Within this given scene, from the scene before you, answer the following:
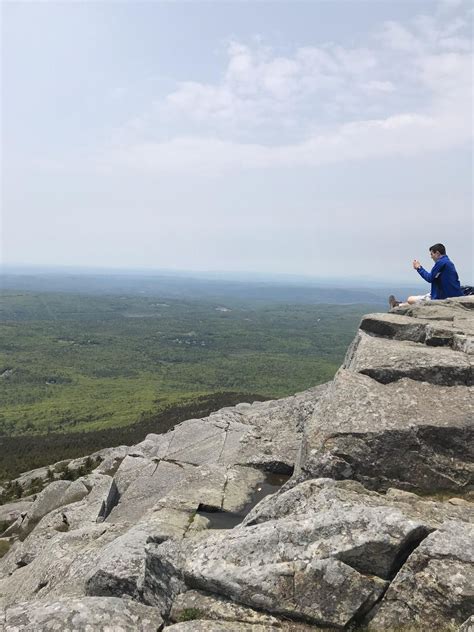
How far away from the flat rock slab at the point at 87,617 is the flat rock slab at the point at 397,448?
207 inches

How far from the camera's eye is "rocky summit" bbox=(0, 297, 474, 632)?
27.6 feet

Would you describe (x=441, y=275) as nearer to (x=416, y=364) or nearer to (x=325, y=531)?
(x=416, y=364)

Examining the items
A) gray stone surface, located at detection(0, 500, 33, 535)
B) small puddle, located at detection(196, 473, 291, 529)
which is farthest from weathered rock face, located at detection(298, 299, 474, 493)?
gray stone surface, located at detection(0, 500, 33, 535)

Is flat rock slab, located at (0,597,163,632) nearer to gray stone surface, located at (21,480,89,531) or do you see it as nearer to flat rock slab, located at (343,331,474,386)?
flat rock slab, located at (343,331,474,386)

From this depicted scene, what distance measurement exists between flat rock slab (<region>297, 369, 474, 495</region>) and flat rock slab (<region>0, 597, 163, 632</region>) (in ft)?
17.3

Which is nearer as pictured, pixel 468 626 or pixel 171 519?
pixel 468 626

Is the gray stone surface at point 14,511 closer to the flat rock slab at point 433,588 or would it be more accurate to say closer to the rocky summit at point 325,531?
the rocky summit at point 325,531

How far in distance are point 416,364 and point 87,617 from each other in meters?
11.8

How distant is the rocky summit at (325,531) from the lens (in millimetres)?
8414

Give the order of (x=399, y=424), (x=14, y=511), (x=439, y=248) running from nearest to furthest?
(x=399, y=424), (x=439, y=248), (x=14, y=511)

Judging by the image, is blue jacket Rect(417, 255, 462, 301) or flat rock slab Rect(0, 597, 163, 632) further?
blue jacket Rect(417, 255, 462, 301)

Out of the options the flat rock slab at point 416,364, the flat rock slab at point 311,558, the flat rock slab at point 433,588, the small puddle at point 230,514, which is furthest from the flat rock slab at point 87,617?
the flat rock slab at point 416,364

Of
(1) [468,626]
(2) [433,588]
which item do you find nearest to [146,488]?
(2) [433,588]

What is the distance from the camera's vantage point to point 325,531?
923 centimetres
